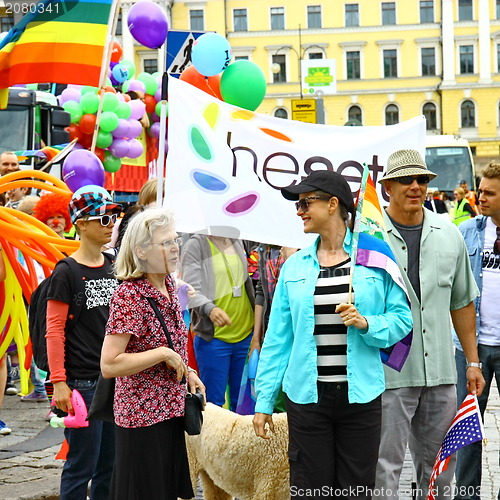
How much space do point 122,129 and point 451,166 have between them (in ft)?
59.8

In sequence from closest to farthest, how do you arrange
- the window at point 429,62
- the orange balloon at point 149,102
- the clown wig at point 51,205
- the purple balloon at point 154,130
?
the clown wig at point 51,205, the purple balloon at point 154,130, the orange balloon at point 149,102, the window at point 429,62

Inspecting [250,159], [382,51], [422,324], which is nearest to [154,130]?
[250,159]

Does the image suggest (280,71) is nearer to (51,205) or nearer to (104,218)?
(51,205)

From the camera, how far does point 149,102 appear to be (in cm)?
1559

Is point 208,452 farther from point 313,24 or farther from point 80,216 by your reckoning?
point 313,24

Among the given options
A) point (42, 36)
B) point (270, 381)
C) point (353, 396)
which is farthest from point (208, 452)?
point (42, 36)

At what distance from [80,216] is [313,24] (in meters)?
68.3

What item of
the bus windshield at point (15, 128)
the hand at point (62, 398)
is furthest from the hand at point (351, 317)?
the bus windshield at point (15, 128)

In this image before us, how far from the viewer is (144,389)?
380cm

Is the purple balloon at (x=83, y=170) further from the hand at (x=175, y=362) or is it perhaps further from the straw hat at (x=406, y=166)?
the hand at (x=175, y=362)

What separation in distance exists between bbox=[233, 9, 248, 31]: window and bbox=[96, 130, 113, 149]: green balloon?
58.5 meters

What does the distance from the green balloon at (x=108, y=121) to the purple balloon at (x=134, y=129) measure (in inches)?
16.1

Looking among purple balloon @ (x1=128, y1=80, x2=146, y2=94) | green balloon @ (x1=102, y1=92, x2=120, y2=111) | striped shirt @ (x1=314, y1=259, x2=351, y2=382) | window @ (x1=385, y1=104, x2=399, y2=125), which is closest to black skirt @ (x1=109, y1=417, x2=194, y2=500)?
striped shirt @ (x1=314, y1=259, x2=351, y2=382)

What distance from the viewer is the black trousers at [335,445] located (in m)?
3.93
